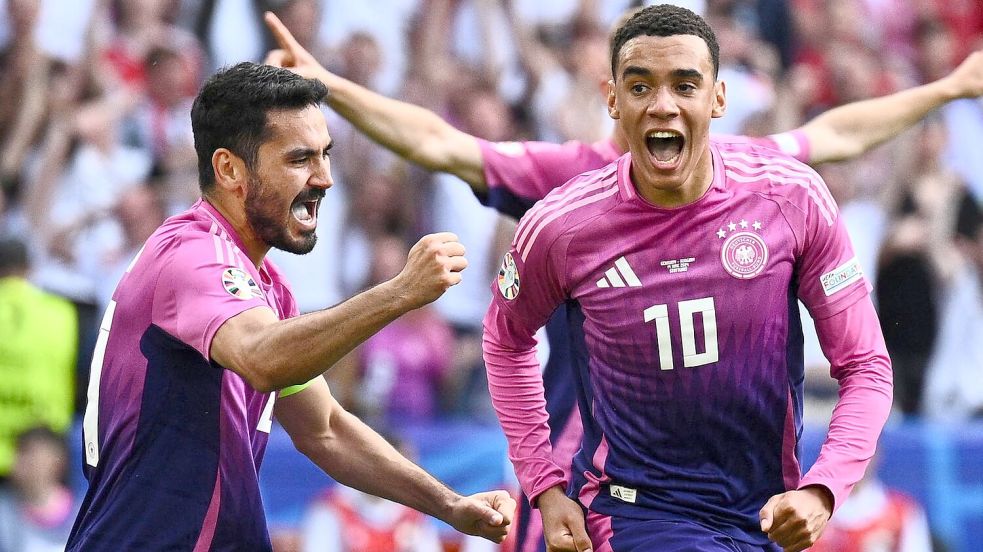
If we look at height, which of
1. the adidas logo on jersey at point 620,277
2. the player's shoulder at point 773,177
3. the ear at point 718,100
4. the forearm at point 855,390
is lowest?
the forearm at point 855,390

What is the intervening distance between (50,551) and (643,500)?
4.88 metres

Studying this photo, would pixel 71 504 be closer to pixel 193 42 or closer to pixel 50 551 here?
pixel 50 551

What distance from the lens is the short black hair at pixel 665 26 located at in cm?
431

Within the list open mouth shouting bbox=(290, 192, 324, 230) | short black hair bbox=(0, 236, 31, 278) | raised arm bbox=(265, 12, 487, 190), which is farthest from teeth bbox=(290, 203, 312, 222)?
short black hair bbox=(0, 236, 31, 278)

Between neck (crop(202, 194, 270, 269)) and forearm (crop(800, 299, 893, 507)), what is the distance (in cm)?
172

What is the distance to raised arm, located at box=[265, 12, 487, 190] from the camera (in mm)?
5785

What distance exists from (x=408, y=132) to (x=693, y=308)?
6.42 ft

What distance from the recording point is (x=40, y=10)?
9617 mm

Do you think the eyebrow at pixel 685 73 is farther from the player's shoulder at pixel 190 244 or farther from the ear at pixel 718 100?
the player's shoulder at pixel 190 244

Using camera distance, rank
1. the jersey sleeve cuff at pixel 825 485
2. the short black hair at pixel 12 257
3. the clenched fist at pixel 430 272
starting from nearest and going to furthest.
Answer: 1. the clenched fist at pixel 430 272
2. the jersey sleeve cuff at pixel 825 485
3. the short black hair at pixel 12 257

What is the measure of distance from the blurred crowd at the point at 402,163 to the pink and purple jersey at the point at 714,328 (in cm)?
471

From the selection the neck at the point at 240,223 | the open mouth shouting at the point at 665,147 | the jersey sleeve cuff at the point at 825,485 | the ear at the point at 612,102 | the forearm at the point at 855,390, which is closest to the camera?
the jersey sleeve cuff at the point at 825,485

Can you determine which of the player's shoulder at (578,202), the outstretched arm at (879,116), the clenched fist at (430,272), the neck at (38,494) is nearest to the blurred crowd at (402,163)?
the neck at (38,494)

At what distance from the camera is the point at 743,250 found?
14.1ft
